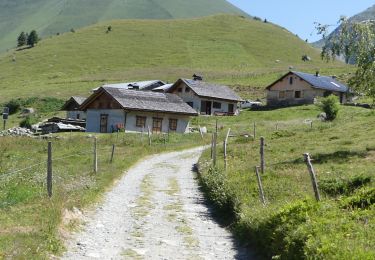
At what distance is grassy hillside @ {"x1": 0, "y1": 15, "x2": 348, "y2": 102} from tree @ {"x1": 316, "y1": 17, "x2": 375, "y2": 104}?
7435cm

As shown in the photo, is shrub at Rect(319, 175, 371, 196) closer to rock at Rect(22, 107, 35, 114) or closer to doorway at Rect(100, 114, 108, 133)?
doorway at Rect(100, 114, 108, 133)

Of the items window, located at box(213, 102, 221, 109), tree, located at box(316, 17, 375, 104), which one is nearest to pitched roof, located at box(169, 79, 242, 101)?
window, located at box(213, 102, 221, 109)

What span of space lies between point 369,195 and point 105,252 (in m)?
6.79

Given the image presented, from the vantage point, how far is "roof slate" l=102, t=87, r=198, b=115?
5909 centimetres

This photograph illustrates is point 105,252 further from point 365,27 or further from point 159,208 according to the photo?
point 365,27

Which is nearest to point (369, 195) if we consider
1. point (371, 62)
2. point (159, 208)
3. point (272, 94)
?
point (159, 208)

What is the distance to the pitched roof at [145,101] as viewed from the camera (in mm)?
59031

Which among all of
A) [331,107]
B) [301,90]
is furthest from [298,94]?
[331,107]

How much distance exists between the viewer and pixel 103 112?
2429 inches

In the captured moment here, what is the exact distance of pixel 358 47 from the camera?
1197 inches

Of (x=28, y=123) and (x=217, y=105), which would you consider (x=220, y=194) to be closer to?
(x=28, y=123)

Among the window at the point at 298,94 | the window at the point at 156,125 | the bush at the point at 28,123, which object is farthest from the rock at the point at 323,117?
the bush at the point at 28,123

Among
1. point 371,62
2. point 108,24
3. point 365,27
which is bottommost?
point 371,62

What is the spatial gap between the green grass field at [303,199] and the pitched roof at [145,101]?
24.4m
